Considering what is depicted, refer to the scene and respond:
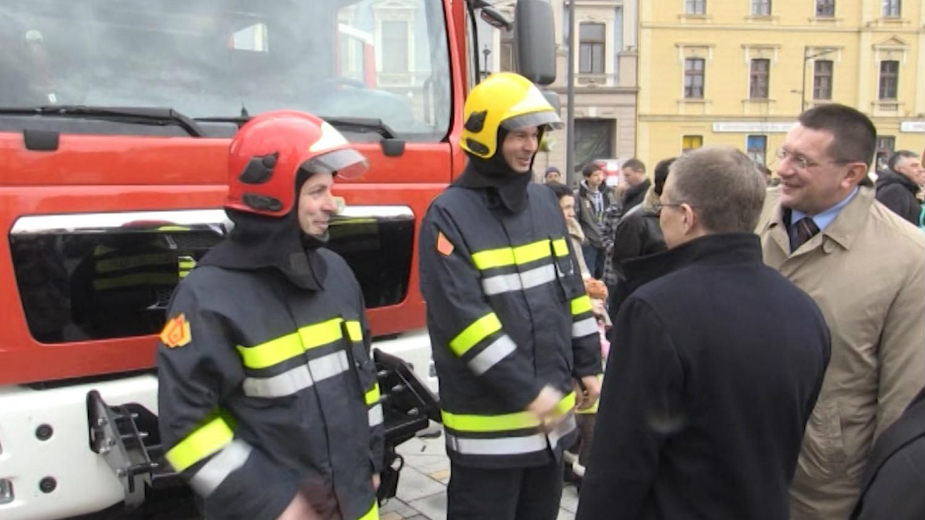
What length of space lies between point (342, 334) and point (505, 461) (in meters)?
0.79

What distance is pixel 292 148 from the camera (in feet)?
6.86

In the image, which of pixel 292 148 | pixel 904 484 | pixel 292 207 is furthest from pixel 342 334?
pixel 904 484

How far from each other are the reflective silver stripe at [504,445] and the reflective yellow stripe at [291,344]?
697 mm

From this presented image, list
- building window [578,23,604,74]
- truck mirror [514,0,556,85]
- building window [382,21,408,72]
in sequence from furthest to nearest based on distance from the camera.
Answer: building window [578,23,604,74] → truck mirror [514,0,556,85] → building window [382,21,408,72]

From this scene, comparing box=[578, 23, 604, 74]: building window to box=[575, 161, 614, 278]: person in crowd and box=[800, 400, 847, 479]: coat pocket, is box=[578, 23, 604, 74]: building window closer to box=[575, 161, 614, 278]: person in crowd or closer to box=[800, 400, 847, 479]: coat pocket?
box=[575, 161, 614, 278]: person in crowd

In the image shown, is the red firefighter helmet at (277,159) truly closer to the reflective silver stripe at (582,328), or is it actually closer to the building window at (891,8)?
the reflective silver stripe at (582,328)

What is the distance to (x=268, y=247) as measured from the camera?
2.06 m

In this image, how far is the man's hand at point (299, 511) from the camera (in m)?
1.99

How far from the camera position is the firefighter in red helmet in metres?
1.91

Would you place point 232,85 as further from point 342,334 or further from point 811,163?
point 811,163

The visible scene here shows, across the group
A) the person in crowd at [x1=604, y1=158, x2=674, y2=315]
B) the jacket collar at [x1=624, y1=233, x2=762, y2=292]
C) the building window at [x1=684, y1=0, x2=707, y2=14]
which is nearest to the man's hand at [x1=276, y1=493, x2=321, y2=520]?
the jacket collar at [x1=624, y1=233, x2=762, y2=292]

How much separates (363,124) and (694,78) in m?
39.5

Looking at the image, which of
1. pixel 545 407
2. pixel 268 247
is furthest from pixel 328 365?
pixel 545 407

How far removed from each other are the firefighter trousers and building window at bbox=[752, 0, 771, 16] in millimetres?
42219
